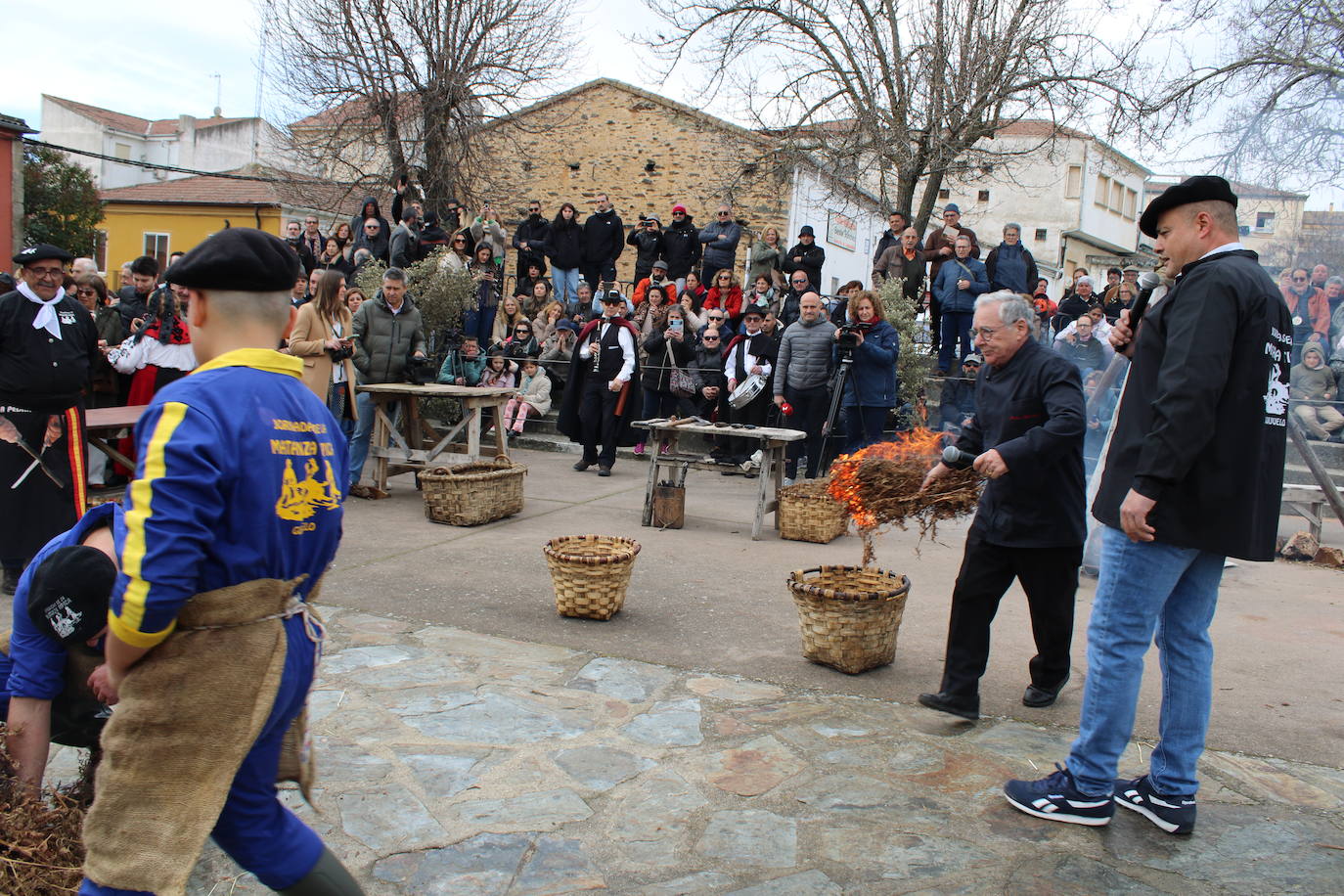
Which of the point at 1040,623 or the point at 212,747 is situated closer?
the point at 212,747

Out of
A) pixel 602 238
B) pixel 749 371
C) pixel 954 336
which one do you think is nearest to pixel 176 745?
pixel 749 371

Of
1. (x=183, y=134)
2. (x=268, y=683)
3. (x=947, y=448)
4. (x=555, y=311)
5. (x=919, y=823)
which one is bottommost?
(x=919, y=823)

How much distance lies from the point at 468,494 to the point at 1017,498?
5.15 metres

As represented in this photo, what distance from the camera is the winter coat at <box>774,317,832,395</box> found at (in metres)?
10.6

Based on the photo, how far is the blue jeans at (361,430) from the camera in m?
9.39

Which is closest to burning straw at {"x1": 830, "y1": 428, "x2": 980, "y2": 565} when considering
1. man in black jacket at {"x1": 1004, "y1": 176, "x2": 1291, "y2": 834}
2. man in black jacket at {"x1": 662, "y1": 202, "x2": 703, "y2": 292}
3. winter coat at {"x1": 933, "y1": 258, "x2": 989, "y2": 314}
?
man in black jacket at {"x1": 1004, "y1": 176, "x2": 1291, "y2": 834}

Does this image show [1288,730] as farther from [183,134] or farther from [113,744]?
[183,134]

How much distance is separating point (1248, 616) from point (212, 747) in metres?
6.54

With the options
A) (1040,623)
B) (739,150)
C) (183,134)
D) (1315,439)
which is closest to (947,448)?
(1040,623)

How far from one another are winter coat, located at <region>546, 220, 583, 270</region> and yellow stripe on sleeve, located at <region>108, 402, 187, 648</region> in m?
15.0

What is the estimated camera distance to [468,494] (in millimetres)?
8328

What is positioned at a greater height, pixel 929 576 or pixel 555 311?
pixel 555 311

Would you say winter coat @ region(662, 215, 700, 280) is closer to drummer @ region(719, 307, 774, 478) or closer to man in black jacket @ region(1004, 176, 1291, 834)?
drummer @ region(719, 307, 774, 478)

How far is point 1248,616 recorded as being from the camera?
21.5ft
